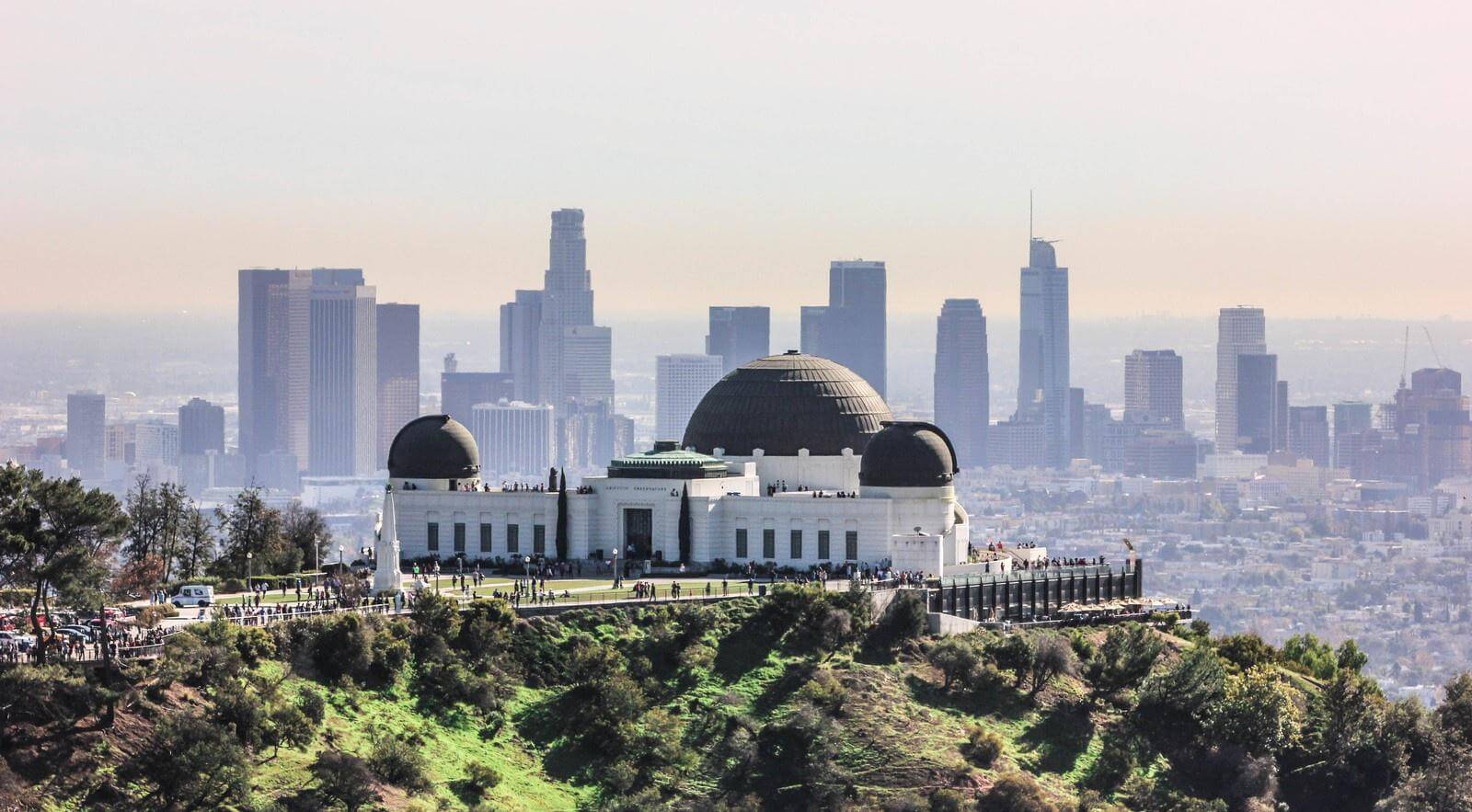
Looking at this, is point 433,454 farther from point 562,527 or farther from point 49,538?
point 49,538

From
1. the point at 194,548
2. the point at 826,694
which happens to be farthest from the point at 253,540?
the point at 826,694

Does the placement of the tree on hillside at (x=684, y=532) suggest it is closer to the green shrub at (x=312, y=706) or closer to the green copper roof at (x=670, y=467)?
the green copper roof at (x=670, y=467)

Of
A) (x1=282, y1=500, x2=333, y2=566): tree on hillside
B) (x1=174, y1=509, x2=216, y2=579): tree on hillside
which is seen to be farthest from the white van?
(x1=174, y1=509, x2=216, y2=579): tree on hillside

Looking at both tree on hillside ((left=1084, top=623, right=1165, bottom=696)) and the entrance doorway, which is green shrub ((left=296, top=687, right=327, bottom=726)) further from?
the entrance doorway

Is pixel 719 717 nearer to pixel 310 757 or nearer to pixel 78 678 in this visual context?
pixel 310 757

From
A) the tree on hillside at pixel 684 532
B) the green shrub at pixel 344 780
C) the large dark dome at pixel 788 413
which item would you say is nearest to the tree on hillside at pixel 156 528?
the tree on hillside at pixel 684 532
